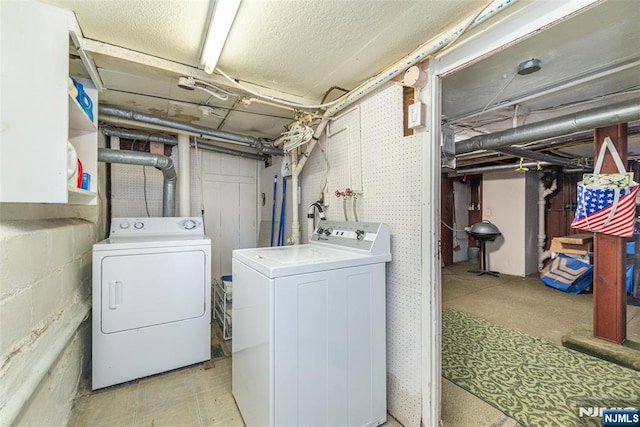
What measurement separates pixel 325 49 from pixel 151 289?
2.09 meters

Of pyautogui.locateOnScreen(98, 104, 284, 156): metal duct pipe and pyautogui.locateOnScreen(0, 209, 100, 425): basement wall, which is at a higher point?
pyautogui.locateOnScreen(98, 104, 284, 156): metal duct pipe

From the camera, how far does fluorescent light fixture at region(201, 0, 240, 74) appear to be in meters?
1.19

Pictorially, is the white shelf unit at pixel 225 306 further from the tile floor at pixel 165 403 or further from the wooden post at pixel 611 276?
the wooden post at pixel 611 276

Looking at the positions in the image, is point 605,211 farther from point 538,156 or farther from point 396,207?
point 396,207

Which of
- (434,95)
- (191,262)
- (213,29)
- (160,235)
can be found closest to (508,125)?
(434,95)

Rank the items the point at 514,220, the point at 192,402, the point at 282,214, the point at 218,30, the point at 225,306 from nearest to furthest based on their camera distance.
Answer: the point at 218,30 < the point at 192,402 < the point at 225,306 < the point at 282,214 < the point at 514,220

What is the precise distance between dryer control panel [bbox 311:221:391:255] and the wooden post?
2353 mm

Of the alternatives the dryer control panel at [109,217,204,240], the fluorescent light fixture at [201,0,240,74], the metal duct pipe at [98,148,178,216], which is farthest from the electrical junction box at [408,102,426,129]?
the metal duct pipe at [98,148,178,216]

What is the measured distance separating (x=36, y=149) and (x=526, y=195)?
6466mm

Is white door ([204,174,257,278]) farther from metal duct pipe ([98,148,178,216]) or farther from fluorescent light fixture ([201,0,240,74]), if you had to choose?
fluorescent light fixture ([201,0,240,74])

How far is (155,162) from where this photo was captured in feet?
8.62

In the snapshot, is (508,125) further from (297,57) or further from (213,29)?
(213,29)

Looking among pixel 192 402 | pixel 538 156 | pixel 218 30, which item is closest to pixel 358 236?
pixel 218 30

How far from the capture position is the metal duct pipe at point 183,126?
2420mm
